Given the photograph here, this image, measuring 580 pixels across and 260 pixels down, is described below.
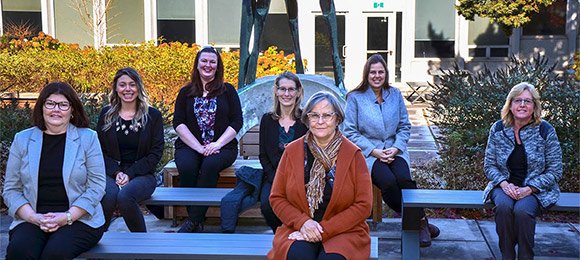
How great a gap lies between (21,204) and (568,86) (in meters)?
5.72

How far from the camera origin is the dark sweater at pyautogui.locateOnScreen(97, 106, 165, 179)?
4699 millimetres

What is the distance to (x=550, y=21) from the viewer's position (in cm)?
1827

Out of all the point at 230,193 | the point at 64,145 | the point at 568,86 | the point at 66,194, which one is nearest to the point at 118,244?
the point at 66,194

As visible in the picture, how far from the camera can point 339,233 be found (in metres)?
3.38

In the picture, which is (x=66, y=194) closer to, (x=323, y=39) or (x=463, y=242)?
(x=463, y=242)

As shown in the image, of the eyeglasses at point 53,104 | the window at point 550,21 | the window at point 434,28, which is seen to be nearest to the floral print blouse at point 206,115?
the eyeglasses at point 53,104

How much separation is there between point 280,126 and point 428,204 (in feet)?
4.04

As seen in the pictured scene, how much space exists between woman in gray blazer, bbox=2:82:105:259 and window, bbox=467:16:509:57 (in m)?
16.0

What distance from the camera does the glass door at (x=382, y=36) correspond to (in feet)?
59.1

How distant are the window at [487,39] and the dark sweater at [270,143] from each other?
47.8 feet

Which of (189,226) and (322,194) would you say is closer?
(322,194)

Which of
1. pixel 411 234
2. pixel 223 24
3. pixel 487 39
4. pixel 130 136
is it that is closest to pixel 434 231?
pixel 411 234

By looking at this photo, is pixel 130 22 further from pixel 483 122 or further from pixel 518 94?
pixel 518 94

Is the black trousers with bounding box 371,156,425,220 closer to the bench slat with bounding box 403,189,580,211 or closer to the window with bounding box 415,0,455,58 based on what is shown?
the bench slat with bounding box 403,189,580,211
